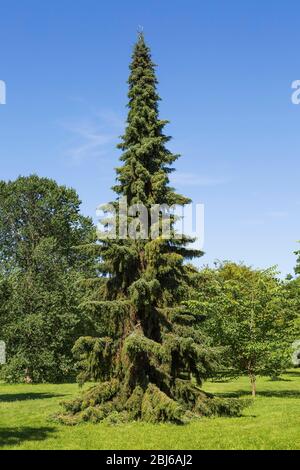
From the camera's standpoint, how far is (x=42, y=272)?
44875 mm

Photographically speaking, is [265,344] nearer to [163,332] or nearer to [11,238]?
[163,332]

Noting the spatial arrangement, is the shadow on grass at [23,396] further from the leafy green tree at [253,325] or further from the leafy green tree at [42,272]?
the leafy green tree at [253,325]

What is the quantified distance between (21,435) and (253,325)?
48.9ft

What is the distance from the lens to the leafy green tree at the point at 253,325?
1067 inches

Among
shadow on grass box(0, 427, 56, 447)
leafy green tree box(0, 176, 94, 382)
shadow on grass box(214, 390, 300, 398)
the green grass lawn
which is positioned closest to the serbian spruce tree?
the green grass lawn

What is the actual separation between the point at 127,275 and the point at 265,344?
11.1m

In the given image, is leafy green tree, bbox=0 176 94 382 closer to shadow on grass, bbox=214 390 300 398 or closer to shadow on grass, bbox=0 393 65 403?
shadow on grass, bbox=0 393 65 403

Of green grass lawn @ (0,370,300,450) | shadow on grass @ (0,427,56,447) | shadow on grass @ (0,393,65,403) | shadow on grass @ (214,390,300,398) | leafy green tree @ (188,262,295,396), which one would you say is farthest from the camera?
shadow on grass @ (214,390,300,398)

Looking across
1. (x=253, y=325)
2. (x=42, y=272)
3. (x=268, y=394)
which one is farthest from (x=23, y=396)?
(x=42, y=272)

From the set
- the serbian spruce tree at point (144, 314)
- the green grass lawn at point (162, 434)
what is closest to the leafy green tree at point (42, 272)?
the serbian spruce tree at point (144, 314)

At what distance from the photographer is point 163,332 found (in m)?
18.2

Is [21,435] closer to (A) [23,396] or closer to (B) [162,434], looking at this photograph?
(B) [162,434]

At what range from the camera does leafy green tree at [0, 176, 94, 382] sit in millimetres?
38594

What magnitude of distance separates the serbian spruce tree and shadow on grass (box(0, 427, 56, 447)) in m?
1.15
